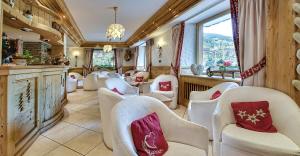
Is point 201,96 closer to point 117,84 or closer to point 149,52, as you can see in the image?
point 117,84

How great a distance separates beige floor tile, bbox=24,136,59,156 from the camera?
7.53ft

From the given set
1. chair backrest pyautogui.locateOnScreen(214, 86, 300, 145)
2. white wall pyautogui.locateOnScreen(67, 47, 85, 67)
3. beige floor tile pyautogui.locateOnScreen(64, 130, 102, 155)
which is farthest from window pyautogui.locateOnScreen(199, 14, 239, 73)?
white wall pyautogui.locateOnScreen(67, 47, 85, 67)

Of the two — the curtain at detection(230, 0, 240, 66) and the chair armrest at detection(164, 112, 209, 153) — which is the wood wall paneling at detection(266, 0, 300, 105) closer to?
the curtain at detection(230, 0, 240, 66)

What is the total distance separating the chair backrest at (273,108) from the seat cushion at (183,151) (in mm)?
571

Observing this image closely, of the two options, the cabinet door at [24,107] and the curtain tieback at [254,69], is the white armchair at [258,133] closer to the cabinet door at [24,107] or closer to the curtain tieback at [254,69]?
the curtain tieback at [254,69]

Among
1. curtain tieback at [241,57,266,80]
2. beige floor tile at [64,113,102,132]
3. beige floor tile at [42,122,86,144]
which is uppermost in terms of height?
curtain tieback at [241,57,266,80]

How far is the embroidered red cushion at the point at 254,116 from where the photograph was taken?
1.88m

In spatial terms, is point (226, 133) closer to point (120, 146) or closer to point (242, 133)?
point (242, 133)

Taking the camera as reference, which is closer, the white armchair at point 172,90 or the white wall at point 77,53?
the white armchair at point 172,90

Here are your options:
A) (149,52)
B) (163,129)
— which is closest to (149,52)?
(149,52)

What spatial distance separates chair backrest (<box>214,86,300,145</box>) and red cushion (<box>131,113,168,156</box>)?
0.79 metres

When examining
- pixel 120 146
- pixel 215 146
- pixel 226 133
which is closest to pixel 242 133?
pixel 226 133

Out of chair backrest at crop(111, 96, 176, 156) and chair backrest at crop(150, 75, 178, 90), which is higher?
chair backrest at crop(150, 75, 178, 90)

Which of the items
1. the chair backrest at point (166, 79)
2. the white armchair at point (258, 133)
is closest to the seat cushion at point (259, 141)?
the white armchair at point (258, 133)
